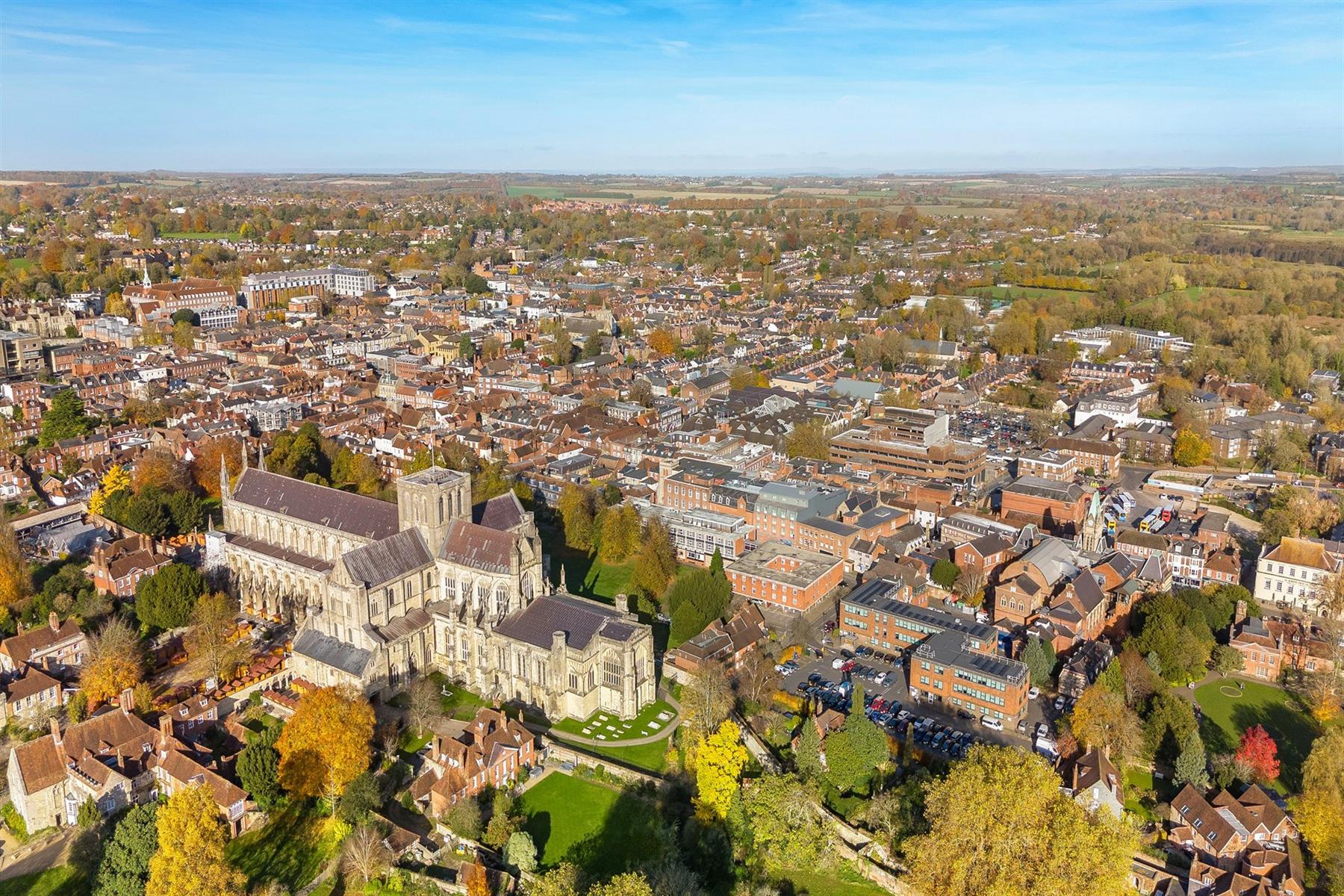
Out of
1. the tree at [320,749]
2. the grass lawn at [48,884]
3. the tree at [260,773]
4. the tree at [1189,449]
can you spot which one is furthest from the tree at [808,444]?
the grass lawn at [48,884]

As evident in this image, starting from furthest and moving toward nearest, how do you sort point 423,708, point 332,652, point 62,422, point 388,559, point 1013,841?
→ 1. point 62,422
2. point 388,559
3. point 332,652
4. point 423,708
5. point 1013,841

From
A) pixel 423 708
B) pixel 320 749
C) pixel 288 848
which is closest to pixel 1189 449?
pixel 423 708

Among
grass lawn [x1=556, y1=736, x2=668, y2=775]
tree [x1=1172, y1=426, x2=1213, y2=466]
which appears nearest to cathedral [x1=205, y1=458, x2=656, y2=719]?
grass lawn [x1=556, y1=736, x2=668, y2=775]

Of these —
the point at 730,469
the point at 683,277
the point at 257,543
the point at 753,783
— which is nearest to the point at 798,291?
the point at 683,277

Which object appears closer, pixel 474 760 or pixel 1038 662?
pixel 474 760

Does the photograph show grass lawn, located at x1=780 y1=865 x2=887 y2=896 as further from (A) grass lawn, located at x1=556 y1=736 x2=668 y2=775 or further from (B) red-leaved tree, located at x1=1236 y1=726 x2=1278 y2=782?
(B) red-leaved tree, located at x1=1236 y1=726 x2=1278 y2=782

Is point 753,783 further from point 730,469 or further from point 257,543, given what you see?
point 730,469

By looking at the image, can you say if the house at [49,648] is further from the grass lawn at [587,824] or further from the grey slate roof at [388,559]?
the grass lawn at [587,824]

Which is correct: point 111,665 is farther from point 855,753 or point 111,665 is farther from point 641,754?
point 855,753
